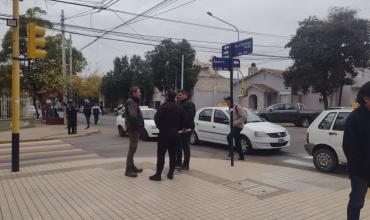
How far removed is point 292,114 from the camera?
82.7 ft

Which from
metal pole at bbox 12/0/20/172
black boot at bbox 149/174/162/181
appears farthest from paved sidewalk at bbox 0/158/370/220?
metal pole at bbox 12/0/20/172

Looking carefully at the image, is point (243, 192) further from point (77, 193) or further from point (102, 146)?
point (102, 146)

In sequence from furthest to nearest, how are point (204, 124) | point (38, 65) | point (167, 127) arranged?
point (38, 65) → point (204, 124) → point (167, 127)

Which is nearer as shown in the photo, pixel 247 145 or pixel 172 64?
pixel 247 145

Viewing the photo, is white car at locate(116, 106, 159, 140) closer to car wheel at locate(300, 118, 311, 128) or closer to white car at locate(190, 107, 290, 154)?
white car at locate(190, 107, 290, 154)

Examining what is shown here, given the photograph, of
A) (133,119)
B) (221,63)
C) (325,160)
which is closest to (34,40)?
(133,119)

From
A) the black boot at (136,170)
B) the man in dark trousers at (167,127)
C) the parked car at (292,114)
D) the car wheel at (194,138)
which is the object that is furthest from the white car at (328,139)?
the parked car at (292,114)

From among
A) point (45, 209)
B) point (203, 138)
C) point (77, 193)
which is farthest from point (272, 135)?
point (45, 209)

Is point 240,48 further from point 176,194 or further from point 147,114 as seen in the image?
point 147,114

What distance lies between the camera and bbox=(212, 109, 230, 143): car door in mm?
12955

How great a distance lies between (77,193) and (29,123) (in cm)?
1744

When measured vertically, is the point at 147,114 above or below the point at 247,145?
above

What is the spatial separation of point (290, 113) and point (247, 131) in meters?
14.1

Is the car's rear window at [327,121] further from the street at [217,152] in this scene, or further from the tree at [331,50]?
the tree at [331,50]
